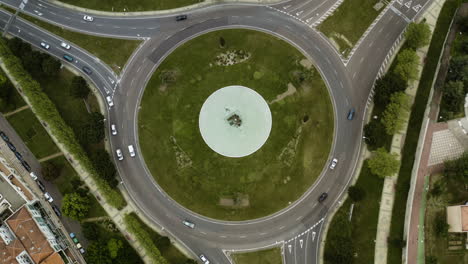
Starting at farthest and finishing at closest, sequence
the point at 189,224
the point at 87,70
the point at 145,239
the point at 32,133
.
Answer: the point at 87,70, the point at 32,133, the point at 189,224, the point at 145,239

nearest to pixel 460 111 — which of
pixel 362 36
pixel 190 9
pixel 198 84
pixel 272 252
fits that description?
pixel 362 36

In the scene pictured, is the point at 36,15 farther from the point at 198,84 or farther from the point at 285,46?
the point at 285,46

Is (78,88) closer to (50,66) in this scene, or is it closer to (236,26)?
(50,66)

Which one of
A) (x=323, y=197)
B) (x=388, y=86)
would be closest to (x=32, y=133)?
(x=323, y=197)

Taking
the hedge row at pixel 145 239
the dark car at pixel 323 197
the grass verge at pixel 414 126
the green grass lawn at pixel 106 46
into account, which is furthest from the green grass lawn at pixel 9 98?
the grass verge at pixel 414 126

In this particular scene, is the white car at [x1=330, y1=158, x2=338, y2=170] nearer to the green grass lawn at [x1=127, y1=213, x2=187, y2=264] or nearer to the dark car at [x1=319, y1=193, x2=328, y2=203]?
the dark car at [x1=319, y1=193, x2=328, y2=203]

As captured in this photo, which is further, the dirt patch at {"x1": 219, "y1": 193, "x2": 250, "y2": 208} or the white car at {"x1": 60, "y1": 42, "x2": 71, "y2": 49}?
the white car at {"x1": 60, "y1": 42, "x2": 71, "y2": 49}

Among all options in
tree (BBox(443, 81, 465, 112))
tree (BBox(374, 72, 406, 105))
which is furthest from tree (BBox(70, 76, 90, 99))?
tree (BBox(443, 81, 465, 112))
